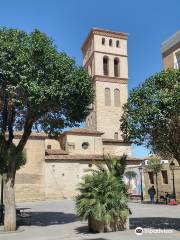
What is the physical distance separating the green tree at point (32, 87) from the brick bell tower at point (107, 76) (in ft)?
135

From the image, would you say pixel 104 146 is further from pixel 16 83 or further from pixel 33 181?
pixel 16 83

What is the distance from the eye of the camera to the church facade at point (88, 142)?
3859 cm

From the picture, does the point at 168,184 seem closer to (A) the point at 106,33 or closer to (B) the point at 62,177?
(B) the point at 62,177

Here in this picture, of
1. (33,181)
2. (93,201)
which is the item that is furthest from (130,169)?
(93,201)

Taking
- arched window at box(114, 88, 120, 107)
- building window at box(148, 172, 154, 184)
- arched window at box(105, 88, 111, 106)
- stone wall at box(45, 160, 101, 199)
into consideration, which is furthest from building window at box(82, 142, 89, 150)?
arched window at box(114, 88, 120, 107)

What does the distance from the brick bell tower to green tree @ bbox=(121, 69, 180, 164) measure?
143 ft

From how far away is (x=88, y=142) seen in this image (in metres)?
46.8

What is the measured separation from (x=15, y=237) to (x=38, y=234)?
3.04ft

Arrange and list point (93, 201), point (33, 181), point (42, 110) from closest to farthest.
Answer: point (93, 201)
point (42, 110)
point (33, 181)

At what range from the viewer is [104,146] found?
48.7 m

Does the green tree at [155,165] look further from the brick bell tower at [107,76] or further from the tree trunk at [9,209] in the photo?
the brick bell tower at [107,76]

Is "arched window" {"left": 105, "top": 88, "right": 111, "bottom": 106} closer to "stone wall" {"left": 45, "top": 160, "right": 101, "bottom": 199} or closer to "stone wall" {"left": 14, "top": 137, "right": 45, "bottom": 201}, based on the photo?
"stone wall" {"left": 45, "top": 160, "right": 101, "bottom": 199}

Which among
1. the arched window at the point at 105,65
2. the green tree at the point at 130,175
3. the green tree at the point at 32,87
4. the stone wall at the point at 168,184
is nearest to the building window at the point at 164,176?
the stone wall at the point at 168,184

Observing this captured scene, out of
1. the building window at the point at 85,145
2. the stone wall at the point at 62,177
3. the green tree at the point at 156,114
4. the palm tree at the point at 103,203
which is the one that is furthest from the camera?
the building window at the point at 85,145
